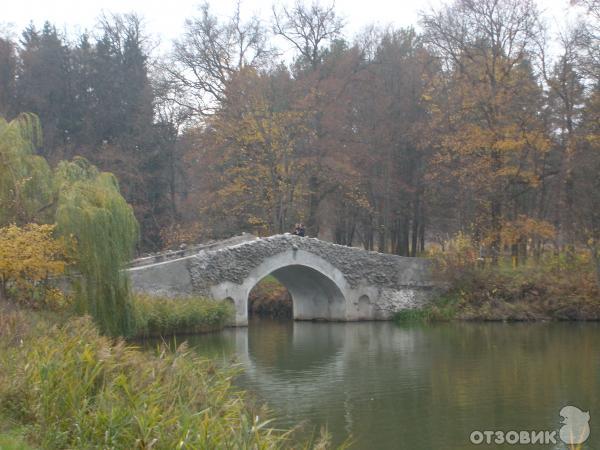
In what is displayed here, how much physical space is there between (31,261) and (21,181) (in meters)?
1.88

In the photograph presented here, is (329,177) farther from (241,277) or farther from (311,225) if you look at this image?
(241,277)

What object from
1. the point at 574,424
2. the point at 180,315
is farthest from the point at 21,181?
the point at 574,424

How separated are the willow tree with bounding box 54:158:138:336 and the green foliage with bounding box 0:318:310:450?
5.73 metres

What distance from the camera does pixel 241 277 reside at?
73.8 feet

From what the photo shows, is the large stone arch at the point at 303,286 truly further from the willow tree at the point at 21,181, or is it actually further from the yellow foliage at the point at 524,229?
the willow tree at the point at 21,181

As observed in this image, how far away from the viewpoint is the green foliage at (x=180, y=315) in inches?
717

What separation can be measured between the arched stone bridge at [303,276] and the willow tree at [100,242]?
4856 mm

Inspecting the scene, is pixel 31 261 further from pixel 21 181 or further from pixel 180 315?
pixel 180 315

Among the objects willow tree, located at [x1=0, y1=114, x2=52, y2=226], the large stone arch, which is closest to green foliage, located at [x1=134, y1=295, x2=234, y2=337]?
the large stone arch

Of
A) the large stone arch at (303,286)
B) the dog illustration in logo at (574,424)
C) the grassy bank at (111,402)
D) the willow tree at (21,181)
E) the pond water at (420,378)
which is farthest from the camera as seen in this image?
the large stone arch at (303,286)

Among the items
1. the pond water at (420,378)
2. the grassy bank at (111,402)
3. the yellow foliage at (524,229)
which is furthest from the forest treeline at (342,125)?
the grassy bank at (111,402)

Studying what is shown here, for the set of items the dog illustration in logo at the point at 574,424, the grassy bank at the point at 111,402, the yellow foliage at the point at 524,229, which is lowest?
the dog illustration in logo at the point at 574,424

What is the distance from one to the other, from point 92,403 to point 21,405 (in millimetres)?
605

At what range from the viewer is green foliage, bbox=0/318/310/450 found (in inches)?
235
